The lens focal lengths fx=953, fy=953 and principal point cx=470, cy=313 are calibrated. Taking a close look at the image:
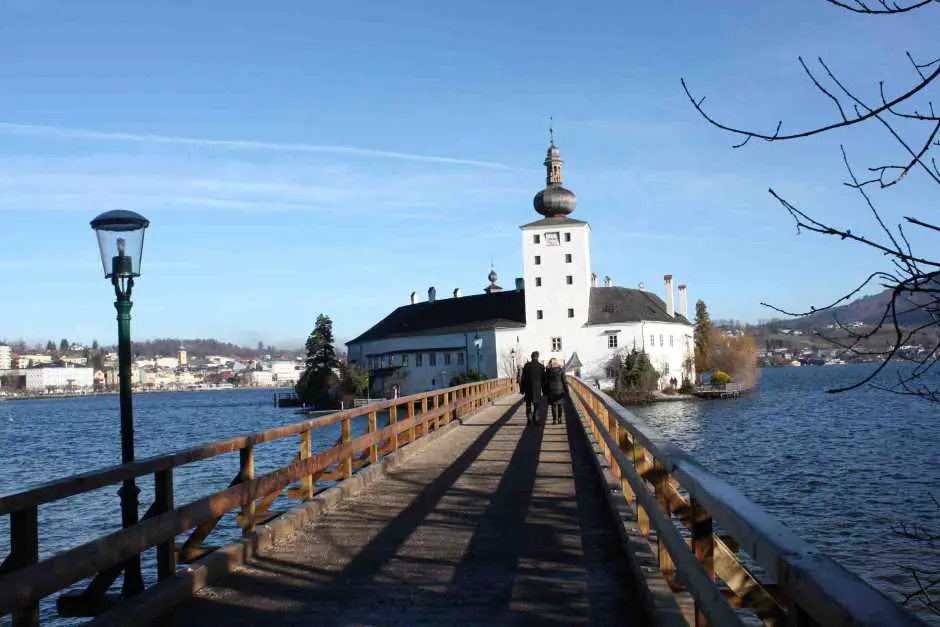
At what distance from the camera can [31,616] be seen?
4.74 metres

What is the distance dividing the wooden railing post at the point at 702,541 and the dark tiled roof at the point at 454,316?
7976cm

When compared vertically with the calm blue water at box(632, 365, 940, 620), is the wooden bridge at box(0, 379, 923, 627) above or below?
above

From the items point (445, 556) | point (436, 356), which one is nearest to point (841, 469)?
point (445, 556)

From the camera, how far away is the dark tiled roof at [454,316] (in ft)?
288

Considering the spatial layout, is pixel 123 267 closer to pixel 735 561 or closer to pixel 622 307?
pixel 735 561

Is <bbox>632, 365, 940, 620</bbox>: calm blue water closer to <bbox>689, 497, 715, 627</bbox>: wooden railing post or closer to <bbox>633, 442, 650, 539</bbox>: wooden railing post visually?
<bbox>633, 442, 650, 539</bbox>: wooden railing post

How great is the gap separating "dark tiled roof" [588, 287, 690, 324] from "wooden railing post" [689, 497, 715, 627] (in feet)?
257

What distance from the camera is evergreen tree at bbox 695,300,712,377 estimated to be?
A: 102562 mm

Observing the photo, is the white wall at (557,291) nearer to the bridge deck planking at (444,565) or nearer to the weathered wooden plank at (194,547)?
the bridge deck planking at (444,565)

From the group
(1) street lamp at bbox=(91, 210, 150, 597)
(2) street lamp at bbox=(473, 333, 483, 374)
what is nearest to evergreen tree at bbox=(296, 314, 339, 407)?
(2) street lamp at bbox=(473, 333, 483, 374)

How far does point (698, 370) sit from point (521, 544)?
9616 centimetres

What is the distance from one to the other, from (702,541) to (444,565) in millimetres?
3256

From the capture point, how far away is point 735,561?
450 cm

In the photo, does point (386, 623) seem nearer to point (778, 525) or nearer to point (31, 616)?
point (31, 616)
